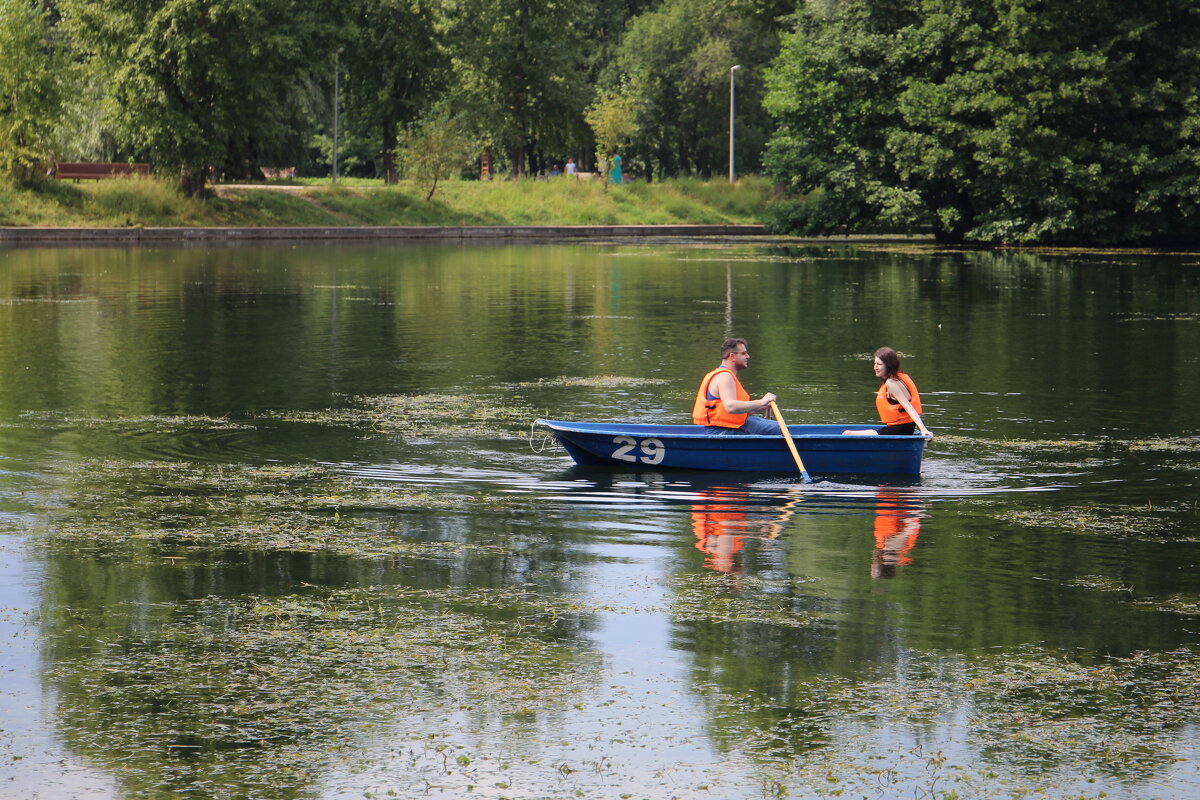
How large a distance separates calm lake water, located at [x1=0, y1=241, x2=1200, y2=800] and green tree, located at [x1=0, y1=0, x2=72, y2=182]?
1320 inches

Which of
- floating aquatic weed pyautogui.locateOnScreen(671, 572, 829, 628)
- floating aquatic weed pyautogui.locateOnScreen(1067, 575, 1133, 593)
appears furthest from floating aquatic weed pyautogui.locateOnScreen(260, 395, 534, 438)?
floating aquatic weed pyautogui.locateOnScreen(1067, 575, 1133, 593)

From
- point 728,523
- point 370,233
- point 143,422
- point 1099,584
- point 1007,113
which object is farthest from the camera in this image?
point 370,233

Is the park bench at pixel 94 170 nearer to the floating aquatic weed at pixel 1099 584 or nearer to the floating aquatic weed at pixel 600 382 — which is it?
the floating aquatic weed at pixel 600 382

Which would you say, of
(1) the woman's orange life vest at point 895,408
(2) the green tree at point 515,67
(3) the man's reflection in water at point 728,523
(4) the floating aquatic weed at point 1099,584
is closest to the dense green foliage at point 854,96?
(2) the green tree at point 515,67

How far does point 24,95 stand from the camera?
5350 cm

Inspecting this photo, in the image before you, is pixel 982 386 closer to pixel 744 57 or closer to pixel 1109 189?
pixel 1109 189

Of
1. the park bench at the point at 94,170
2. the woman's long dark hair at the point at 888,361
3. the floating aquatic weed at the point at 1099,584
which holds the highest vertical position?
the park bench at the point at 94,170

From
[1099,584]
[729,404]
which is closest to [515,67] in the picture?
[729,404]

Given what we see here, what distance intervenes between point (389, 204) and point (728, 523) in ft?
167

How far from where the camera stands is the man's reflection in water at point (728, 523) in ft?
33.7

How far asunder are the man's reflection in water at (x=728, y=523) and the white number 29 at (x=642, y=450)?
2.11ft

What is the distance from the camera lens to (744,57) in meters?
84.3

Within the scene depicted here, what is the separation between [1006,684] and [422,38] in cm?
6350

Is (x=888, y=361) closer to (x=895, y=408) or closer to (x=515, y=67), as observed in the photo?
(x=895, y=408)
